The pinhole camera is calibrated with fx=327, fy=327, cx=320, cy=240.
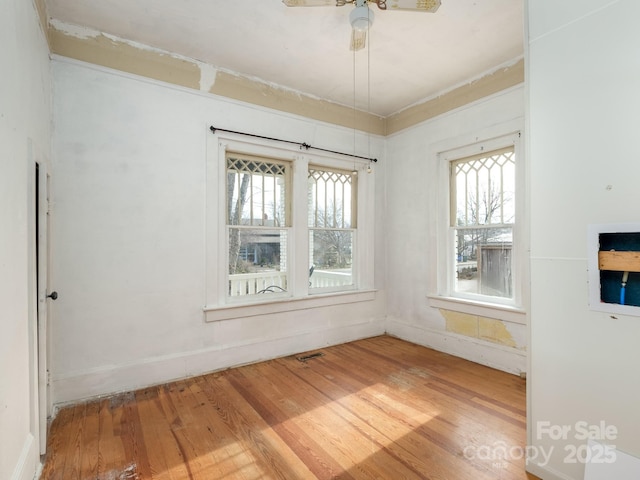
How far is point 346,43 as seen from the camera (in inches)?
119

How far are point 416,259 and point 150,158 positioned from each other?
3.33 m

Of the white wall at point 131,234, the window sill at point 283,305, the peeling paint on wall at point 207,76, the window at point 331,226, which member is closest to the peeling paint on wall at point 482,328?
the window sill at point 283,305

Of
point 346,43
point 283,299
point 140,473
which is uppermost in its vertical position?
point 346,43

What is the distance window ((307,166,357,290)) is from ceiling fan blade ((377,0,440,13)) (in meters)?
2.15

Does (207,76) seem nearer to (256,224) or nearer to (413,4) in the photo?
(256,224)

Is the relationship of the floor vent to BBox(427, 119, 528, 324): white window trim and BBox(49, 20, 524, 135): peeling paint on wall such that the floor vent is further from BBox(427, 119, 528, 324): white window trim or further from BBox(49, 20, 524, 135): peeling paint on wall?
BBox(49, 20, 524, 135): peeling paint on wall

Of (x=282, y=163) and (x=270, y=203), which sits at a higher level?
(x=282, y=163)

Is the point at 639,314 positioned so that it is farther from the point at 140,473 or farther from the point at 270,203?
the point at 270,203

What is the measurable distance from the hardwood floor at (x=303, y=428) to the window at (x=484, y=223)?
0.98m

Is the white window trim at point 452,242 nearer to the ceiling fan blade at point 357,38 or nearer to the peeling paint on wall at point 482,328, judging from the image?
the peeling paint on wall at point 482,328

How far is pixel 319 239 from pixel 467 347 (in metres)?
2.19

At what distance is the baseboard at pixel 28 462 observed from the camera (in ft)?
5.39

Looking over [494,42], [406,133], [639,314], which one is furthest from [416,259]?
[639,314]

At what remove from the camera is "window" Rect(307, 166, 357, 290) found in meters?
4.26
